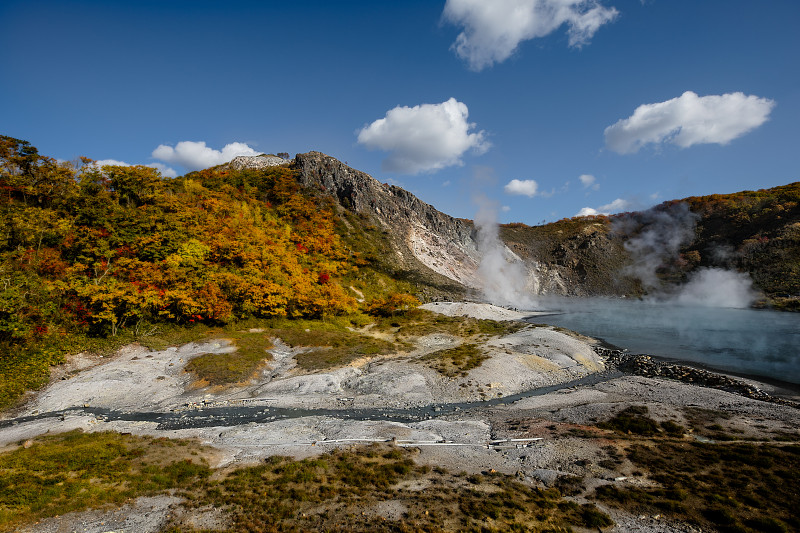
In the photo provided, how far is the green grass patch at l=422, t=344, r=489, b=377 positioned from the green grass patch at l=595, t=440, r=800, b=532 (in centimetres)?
1508

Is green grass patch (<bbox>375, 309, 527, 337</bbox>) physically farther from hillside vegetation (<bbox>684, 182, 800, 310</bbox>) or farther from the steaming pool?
hillside vegetation (<bbox>684, 182, 800, 310</bbox>)

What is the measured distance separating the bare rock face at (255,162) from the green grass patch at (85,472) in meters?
93.8

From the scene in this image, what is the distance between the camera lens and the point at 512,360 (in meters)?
32.6

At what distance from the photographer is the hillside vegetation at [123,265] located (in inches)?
1035

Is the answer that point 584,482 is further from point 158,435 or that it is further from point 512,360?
point 158,435

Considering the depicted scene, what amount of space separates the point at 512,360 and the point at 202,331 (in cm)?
3175

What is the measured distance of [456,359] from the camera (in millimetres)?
33219

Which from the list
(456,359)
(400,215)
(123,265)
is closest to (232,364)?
(123,265)

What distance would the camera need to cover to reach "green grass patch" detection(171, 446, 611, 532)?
37.2 feet

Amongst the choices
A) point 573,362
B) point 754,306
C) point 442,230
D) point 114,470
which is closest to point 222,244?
point 114,470

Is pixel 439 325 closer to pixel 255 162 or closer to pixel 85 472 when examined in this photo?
pixel 85 472

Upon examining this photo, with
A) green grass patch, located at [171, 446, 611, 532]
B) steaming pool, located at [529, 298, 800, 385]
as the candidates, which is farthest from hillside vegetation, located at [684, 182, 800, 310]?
green grass patch, located at [171, 446, 611, 532]

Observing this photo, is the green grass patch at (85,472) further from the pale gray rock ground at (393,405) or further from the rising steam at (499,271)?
the rising steam at (499,271)

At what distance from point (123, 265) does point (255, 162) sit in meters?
77.5
